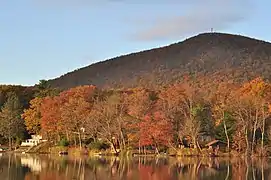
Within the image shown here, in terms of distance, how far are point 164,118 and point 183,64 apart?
4701 cm

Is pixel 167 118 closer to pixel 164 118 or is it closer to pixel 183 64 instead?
pixel 164 118

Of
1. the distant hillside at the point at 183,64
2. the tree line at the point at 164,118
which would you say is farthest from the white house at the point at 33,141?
the distant hillside at the point at 183,64

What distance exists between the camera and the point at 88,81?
102m

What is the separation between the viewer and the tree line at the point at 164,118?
51.8m

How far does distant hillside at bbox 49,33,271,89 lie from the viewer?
89.8 metres

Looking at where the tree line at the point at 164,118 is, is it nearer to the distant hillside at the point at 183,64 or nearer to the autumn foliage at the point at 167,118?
the autumn foliage at the point at 167,118

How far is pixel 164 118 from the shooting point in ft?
174

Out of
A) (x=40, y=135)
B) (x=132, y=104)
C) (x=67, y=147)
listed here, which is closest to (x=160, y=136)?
(x=132, y=104)

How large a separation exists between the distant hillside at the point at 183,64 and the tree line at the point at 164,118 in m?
25.3

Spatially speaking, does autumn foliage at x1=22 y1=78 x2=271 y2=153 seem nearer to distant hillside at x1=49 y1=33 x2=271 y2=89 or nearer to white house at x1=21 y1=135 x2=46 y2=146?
white house at x1=21 y1=135 x2=46 y2=146

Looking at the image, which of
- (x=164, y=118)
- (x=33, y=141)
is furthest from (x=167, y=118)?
(x=33, y=141)

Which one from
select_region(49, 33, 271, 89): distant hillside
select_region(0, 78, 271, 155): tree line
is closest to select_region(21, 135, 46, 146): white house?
select_region(0, 78, 271, 155): tree line

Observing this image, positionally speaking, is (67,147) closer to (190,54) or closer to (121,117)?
(121,117)

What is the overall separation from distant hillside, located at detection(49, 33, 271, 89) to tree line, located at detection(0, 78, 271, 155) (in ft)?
83.0
